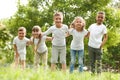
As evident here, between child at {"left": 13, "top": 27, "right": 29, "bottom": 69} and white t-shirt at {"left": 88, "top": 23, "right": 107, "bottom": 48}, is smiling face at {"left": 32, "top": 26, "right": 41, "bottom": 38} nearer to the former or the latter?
child at {"left": 13, "top": 27, "right": 29, "bottom": 69}

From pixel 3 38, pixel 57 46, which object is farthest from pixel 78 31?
pixel 3 38

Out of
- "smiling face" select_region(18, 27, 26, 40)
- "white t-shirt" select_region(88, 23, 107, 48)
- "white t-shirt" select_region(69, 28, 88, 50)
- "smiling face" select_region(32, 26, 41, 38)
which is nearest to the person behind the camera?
"white t-shirt" select_region(88, 23, 107, 48)

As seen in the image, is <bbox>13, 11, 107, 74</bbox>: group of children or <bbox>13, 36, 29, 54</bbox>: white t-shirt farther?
<bbox>13, 36, 29, 54</bbox>: white t-shirt

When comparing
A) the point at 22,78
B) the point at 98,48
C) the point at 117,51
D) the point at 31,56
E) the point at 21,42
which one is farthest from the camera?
the point at 117,51

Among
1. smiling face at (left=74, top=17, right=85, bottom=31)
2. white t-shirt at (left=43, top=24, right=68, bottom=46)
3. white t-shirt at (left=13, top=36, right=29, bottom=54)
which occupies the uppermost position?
smiling face at (left=74, top=17, right=85, bottom=31)

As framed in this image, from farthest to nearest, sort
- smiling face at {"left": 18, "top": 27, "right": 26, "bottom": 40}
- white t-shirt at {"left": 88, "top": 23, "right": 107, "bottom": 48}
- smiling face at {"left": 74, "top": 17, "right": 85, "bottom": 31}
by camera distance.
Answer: smiling face at {"left": 18, "top": 27, "right": 26, "bottom": 40}
smiling face at {"left": 74, "top": 17, "right": 85, "bottom": 31}
white t-shirt at {"left": 88, "top": 23, "right": 107, "bottom": 48}

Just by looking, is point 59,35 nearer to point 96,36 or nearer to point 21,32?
point 96,36

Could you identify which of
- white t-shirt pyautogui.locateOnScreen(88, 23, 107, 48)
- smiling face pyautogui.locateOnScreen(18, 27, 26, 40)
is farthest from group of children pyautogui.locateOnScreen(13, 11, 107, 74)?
smiling face pyautogui.locateOnScreen(18, 27, 26, 40)

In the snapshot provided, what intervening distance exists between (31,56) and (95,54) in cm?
1837

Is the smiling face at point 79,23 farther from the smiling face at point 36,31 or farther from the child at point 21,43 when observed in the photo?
the child at point 21,43

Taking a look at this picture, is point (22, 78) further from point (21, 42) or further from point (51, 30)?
point (21, 42)

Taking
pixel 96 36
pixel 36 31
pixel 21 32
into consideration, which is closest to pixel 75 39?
pixel 96 36

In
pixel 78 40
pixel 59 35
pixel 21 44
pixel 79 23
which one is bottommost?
pixel 21 44

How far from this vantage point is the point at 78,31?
9.44m
